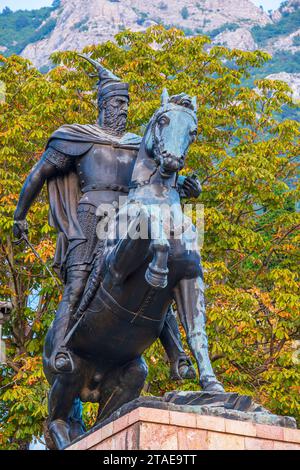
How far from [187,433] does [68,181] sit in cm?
313

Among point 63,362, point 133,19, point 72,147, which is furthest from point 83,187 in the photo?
point 133,19

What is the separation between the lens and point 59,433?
8.96 meters

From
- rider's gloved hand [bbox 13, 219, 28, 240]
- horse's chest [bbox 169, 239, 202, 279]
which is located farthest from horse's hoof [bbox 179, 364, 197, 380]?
rider's gloved hand [bbox 13, 219, 28, 240]

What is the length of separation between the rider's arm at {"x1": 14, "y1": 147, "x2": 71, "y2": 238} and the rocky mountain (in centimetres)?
13180

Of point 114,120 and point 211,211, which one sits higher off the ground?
point 211,211

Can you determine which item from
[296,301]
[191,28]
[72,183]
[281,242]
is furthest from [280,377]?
[191,28]

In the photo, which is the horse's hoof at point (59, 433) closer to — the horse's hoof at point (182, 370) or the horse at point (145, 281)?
the horse at point (145, 281)

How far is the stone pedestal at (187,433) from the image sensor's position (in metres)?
7.20

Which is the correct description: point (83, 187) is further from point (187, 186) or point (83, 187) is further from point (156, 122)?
point (156, 122)

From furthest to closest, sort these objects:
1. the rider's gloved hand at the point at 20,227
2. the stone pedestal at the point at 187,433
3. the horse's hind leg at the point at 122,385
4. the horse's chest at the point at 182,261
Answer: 1. the rider's gloved hand at the point at 20,227
2. the horse's hind leg at the point at 122,385
3. the horse's chest at the point at 182,261
4. the stone pedestal at the point at 187,433

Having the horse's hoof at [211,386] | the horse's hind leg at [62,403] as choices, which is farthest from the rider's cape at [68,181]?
the horse's hoof at [211,386]

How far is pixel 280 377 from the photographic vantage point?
57.1 ft

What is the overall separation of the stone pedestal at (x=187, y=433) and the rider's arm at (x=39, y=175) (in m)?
2.76

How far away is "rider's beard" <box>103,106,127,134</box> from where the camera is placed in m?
9.67
